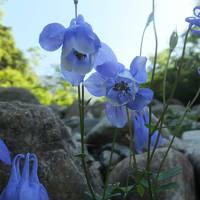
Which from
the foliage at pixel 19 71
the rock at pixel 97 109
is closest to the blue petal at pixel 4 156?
the rock at pixel 97 109

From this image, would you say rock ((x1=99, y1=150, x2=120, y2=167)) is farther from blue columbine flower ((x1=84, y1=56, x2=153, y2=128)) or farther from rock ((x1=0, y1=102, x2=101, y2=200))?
blue columbine flower ((x1=84, y1=56, x2=153, y2=128))

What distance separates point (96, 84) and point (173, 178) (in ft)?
3.91

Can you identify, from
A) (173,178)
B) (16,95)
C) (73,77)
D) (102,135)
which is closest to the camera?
(73,77)

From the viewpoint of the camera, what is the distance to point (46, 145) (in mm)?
2293

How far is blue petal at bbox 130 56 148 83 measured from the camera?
158cm

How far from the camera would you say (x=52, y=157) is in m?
2.20

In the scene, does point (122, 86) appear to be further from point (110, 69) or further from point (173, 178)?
point (173, 178)

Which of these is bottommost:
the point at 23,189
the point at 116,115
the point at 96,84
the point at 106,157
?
the point at 106,157

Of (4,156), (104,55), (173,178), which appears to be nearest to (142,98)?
(104,55)

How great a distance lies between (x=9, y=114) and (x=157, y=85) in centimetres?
1544

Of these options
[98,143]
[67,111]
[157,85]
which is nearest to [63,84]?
[67,111]

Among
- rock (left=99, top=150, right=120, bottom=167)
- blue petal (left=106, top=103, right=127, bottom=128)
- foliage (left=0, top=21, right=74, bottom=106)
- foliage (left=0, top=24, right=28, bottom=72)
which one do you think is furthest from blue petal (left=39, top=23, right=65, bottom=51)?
foliage (left=0, top=24, right=28, bottom=72)

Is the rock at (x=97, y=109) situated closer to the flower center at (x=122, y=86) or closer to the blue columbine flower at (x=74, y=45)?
the flower center at (x=122, y=86)

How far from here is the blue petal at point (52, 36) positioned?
4.69 feet
